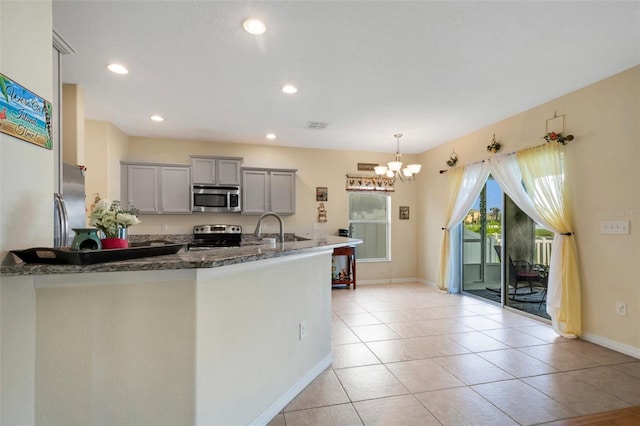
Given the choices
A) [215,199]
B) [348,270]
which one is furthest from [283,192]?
[348,270]

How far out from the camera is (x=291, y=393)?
2.21 meters

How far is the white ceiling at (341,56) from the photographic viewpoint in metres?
2.13

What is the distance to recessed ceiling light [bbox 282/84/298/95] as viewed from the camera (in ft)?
10.8

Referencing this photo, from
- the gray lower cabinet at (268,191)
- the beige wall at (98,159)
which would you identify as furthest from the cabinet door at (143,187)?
the gray lower cabinet at (268,191)

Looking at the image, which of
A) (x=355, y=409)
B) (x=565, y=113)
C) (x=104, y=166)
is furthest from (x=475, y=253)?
(x=104, y=166)

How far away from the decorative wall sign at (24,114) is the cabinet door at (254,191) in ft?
12.5

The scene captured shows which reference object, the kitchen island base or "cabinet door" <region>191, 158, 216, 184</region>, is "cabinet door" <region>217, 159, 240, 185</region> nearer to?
"cabinet door" <region>191, 158, 216, 184</region>

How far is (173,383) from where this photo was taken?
1467 millimetres

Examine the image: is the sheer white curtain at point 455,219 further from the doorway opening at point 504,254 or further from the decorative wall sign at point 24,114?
the decorative wall sign at point 24,114

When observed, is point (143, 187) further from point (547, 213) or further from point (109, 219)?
point (547, 213)

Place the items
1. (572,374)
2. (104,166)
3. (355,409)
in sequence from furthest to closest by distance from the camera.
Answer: (104,166) < (572,374) < (355,409)

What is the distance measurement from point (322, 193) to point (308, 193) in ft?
0.91

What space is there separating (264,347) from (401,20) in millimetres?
2432

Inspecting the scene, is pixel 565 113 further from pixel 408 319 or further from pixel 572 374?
pixel 408 319
